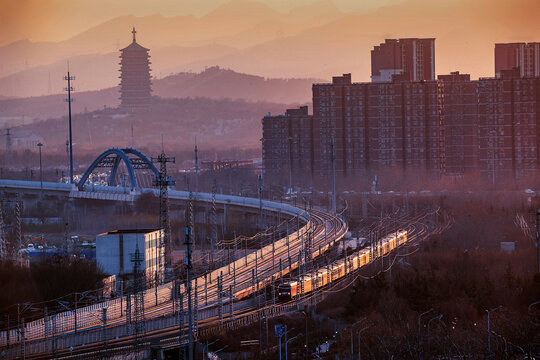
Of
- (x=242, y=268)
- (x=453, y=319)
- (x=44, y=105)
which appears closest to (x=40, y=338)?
(x=453, y=319)

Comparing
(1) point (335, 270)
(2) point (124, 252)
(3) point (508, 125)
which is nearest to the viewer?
(1) point (335, 270)

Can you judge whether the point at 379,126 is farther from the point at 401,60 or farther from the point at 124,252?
the point at 124,252

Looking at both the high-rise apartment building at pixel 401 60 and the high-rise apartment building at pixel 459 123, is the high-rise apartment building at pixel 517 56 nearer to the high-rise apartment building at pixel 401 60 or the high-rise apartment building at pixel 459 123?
the high-rise apartment building at pixel 401 60

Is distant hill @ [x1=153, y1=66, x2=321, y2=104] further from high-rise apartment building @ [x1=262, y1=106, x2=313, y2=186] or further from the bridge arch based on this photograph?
the bridge arch

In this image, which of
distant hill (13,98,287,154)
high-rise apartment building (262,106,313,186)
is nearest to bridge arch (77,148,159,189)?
high-rise apartment building (262,106,313,186)

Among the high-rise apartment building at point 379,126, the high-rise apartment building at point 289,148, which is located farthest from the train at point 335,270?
the high-rise apartment building at point 289,148

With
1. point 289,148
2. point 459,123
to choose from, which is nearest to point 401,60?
point 459,123
